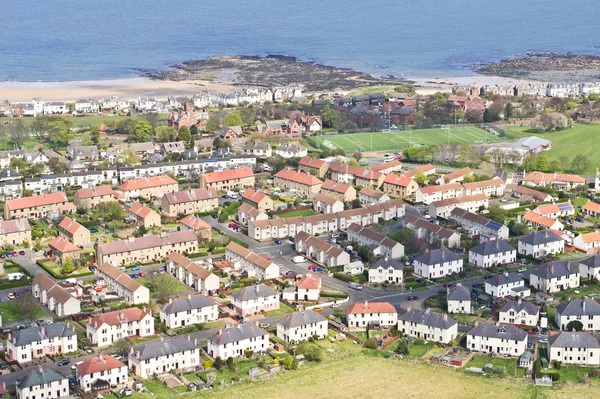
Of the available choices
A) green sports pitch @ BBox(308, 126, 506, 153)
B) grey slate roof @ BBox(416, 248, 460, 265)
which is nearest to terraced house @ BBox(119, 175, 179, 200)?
green sports pitch @ BBox(308, 126, 506, 153)

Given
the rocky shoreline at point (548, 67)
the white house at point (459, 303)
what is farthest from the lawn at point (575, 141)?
the white house at point (459, 303)

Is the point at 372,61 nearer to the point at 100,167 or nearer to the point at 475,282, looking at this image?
the point at 100,167

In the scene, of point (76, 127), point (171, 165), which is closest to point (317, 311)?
point (171, 165)

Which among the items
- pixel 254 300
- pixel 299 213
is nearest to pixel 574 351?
pixel 254 300

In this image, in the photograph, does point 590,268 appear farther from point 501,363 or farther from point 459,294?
point 501,363

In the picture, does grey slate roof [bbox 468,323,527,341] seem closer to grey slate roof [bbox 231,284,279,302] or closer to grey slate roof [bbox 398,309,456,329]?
grey slate roof [bbox 398,309,456,329]
